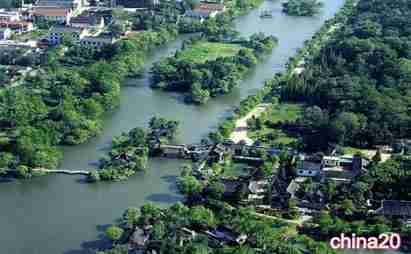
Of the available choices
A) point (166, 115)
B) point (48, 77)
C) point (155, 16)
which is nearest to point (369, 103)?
point (166, 115)

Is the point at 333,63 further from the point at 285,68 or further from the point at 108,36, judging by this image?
the point at 108,36

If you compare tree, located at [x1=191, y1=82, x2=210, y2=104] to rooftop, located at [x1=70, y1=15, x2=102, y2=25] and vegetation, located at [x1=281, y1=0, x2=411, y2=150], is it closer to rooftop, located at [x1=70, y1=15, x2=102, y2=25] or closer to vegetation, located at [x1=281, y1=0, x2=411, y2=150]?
vegetation, located at [x1=281, y1=0, x2=411, y2=150]

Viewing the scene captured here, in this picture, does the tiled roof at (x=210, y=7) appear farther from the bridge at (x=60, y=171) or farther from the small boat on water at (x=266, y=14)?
the bridge at (x=60, y=171)

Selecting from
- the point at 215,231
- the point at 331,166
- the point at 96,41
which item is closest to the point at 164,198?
the point at 215,231

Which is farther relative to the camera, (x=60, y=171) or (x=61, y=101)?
(x=61, y=101)

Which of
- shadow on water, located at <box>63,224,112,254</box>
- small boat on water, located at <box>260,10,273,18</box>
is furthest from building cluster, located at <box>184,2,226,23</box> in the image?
shadow on water, located at <box>63,224,112,254</box>

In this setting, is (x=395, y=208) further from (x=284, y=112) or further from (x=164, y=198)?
(x=284, y=112)
